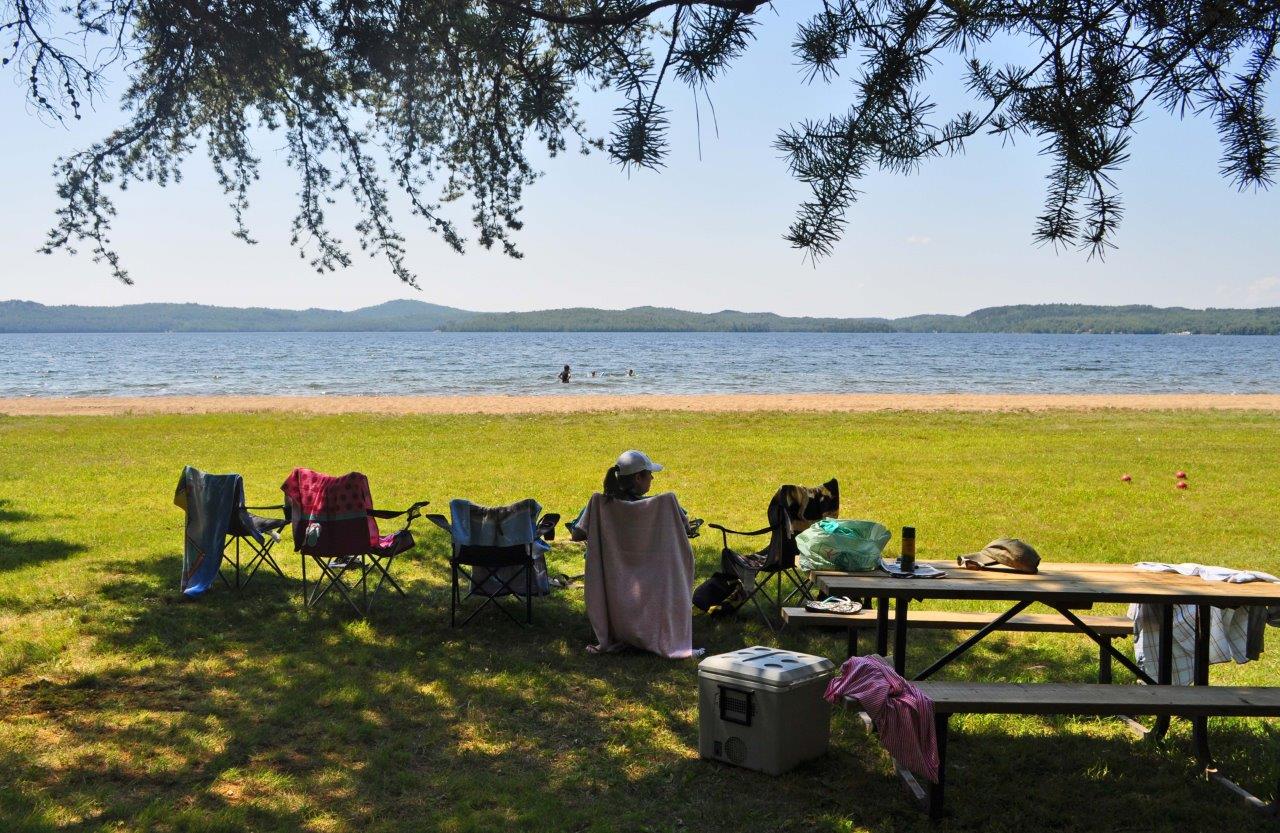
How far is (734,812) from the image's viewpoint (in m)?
3.41

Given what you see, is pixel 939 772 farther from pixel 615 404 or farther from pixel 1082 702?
pixel 615 404

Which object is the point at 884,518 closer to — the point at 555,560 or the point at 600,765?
the point at 555,560

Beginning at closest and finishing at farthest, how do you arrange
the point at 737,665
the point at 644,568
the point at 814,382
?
the point at 737,665 → the point at 644,568 → the point at 814,382

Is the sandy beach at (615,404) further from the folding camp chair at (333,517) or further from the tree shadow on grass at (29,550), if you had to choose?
the folding camp chair at (333,517)

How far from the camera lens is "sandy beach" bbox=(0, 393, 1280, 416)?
23.2 meters

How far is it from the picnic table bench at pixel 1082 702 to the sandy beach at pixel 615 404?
1858 cm

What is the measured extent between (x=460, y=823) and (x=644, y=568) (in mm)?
2135

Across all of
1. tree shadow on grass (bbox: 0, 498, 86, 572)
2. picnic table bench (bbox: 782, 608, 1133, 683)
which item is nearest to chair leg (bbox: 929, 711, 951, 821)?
picnic table bench (bbox: 782, 608, 1133, 683)

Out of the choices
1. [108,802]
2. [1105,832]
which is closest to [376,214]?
[108,802]

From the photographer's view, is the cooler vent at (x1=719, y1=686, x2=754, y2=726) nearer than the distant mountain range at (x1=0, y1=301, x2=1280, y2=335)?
Yes

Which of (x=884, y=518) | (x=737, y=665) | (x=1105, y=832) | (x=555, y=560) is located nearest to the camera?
(x=1105, y=832)

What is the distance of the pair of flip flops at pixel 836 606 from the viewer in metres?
4.89

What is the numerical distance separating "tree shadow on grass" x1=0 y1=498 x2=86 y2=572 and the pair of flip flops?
556 cm

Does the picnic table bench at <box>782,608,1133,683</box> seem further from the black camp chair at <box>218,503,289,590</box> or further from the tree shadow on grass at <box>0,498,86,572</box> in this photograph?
the tree shadow on grass at <box>0,498,86,572</box>
